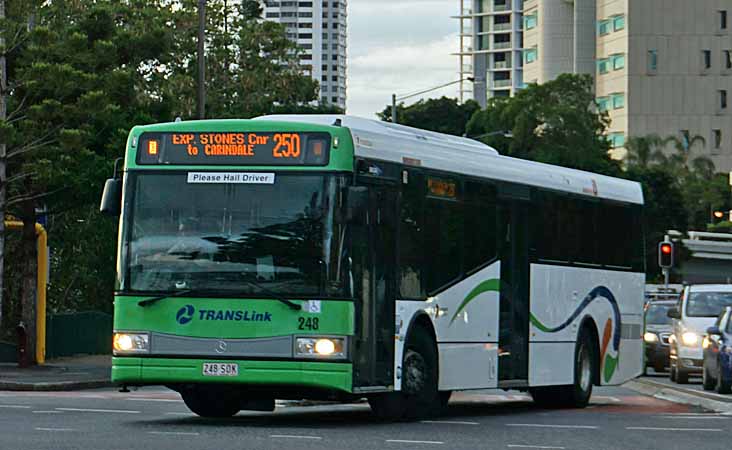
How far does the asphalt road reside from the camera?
1570cm

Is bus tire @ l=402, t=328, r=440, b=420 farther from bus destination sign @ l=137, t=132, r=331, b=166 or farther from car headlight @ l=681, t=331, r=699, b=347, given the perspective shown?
car headlight @ l=681, t=331, r=699, b=347

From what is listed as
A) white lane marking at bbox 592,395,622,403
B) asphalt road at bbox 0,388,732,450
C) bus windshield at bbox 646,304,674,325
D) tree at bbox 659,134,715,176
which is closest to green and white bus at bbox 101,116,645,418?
asphalt road at bbox 0,388,732,450

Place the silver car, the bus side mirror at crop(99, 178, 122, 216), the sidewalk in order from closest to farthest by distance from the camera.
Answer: the bus side mirror at crop(99, 178, 122, 216)
the sidewalk
the silver car

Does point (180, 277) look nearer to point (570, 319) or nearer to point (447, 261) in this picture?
point (447, 261)

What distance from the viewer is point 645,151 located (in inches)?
5044

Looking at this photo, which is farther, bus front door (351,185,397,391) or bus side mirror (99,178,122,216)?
bus side mirror (99,178,122,216)

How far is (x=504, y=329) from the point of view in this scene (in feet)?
70.9

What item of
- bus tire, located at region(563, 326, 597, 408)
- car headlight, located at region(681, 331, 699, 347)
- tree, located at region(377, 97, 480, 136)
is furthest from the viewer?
tree, located at region(377, 97, 480, 136)

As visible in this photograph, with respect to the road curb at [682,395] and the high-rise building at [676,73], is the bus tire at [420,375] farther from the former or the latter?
the high-rise building at [676,73]

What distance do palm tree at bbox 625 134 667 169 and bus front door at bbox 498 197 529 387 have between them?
105 metres

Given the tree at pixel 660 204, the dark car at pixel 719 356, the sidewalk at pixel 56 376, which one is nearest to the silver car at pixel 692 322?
the dark car at pixel 719 356

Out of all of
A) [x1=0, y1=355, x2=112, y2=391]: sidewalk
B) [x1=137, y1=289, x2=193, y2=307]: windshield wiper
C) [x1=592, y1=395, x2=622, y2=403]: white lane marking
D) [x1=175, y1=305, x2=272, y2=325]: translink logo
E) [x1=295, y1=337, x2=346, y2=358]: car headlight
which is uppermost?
[x1=137, y1=289, x2=193, y2=307]: windshield wiper

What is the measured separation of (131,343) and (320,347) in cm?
196

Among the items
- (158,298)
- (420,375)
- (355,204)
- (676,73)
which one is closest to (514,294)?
(420,375)
